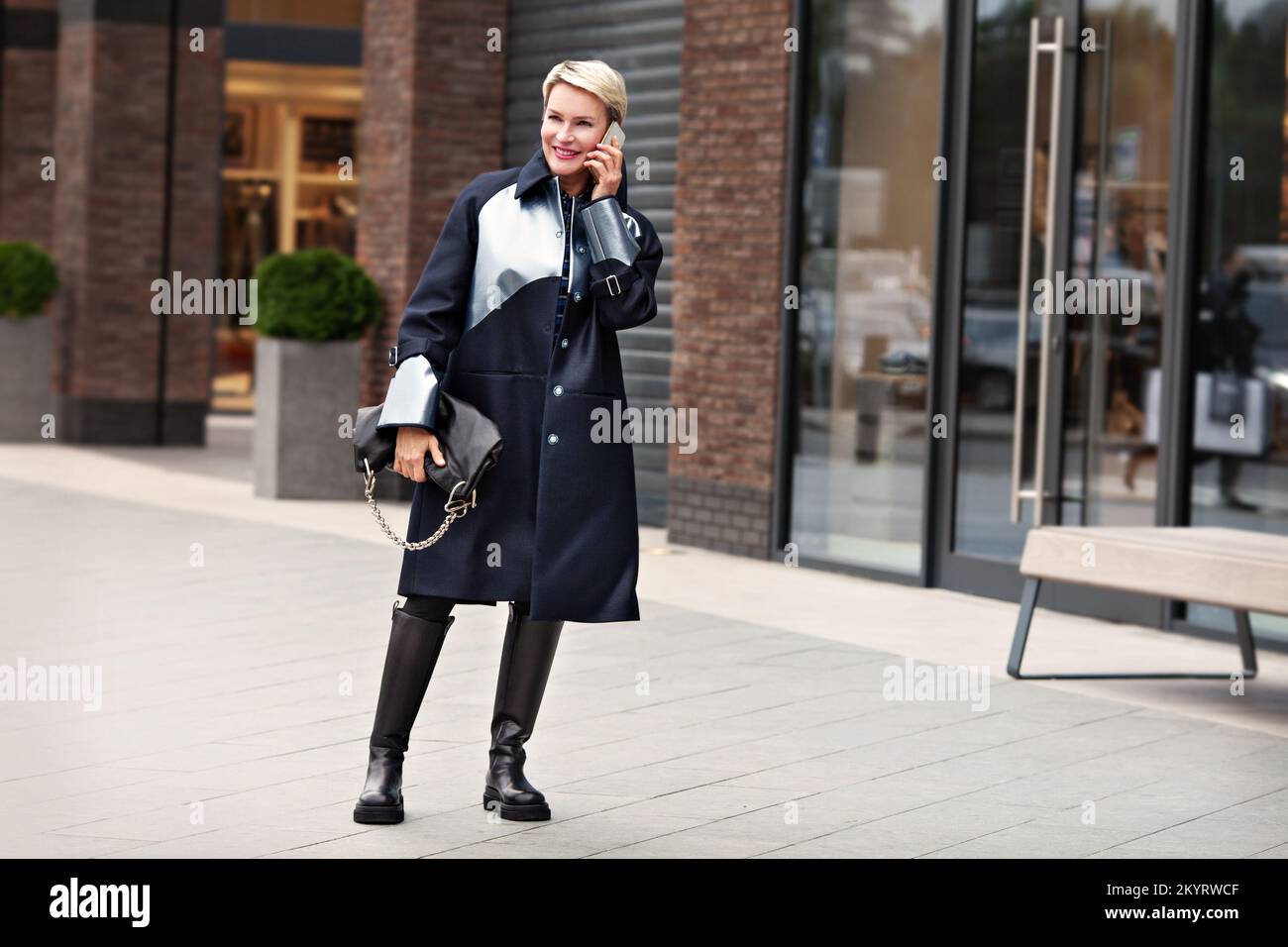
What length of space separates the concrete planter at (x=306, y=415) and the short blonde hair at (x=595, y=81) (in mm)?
8635

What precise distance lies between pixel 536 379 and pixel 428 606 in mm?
623

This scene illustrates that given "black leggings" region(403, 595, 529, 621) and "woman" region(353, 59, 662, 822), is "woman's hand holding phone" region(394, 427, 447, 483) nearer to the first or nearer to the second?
"woman" region(353, 59, 662, 822)

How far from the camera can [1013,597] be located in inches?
391

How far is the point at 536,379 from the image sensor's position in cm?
521

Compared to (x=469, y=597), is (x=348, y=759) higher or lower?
lower

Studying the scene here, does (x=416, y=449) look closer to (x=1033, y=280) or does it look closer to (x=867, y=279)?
(x=1033, y=280)

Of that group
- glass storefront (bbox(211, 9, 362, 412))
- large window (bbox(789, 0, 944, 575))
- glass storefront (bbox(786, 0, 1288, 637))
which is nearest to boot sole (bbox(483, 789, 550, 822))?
glass storefront (bbox(786, 0, 1288, 637))

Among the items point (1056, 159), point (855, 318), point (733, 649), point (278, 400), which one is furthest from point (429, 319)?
point (278, 400)

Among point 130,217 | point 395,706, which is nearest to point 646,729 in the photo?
point 395,706

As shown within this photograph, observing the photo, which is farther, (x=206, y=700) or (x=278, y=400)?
(x=278, y=400)

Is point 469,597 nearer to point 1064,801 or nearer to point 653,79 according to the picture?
point 1064,801

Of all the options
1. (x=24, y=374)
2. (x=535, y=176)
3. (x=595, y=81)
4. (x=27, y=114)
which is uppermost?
(x=27, y=114)

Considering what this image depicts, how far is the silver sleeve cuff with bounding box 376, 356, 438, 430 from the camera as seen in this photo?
5.01m

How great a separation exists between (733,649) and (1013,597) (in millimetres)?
2155
